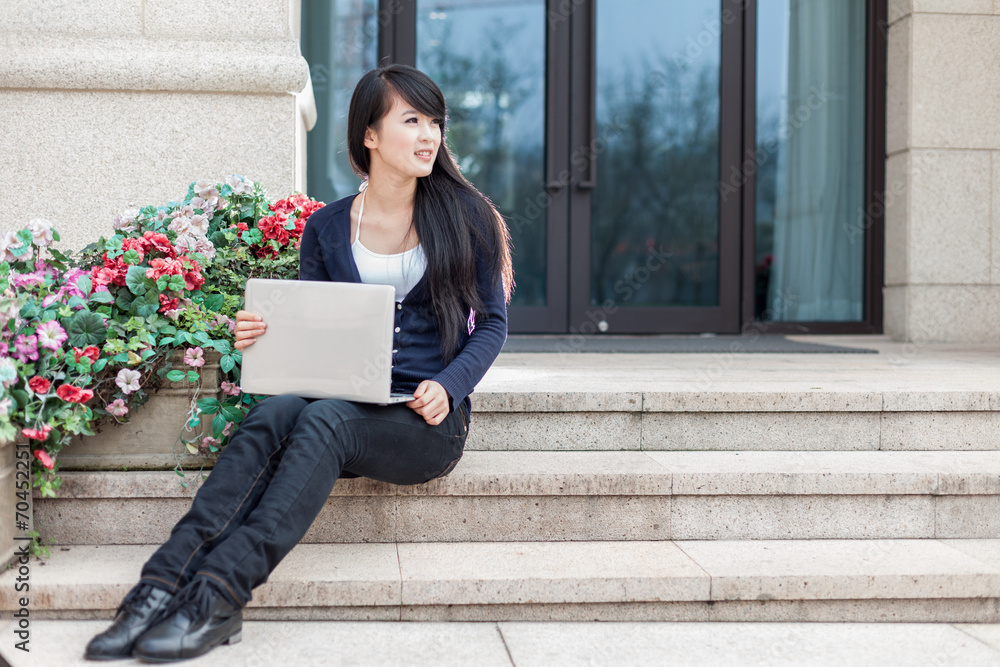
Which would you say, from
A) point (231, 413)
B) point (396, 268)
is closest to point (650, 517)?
point (396, 268)

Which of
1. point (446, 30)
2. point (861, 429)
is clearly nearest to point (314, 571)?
point (861, 429)

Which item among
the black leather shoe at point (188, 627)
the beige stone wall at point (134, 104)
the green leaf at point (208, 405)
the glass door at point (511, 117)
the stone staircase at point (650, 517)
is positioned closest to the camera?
the black leather shoe at point (188, 627)

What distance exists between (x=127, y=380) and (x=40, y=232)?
47 cm

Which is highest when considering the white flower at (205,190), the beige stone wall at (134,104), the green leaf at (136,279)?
the beige stone wall at (134,104)

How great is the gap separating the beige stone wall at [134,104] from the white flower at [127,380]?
138 cm

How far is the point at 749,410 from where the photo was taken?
2.81 m

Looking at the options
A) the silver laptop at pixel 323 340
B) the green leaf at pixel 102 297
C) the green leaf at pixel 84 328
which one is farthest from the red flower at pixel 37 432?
the silver laptop at pixel 323 340

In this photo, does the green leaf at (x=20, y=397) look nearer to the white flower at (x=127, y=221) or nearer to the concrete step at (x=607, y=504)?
the concrete step at (x=607, y=504)

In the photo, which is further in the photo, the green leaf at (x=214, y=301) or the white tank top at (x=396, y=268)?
the green leaf at (x=214, y=301)

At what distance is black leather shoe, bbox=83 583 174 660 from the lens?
1806 millimetres

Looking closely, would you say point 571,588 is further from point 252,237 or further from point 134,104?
point 134,104

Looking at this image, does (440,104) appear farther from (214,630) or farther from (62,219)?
(62,219)

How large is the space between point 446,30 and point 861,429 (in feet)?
12.3

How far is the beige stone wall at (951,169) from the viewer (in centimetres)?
516
